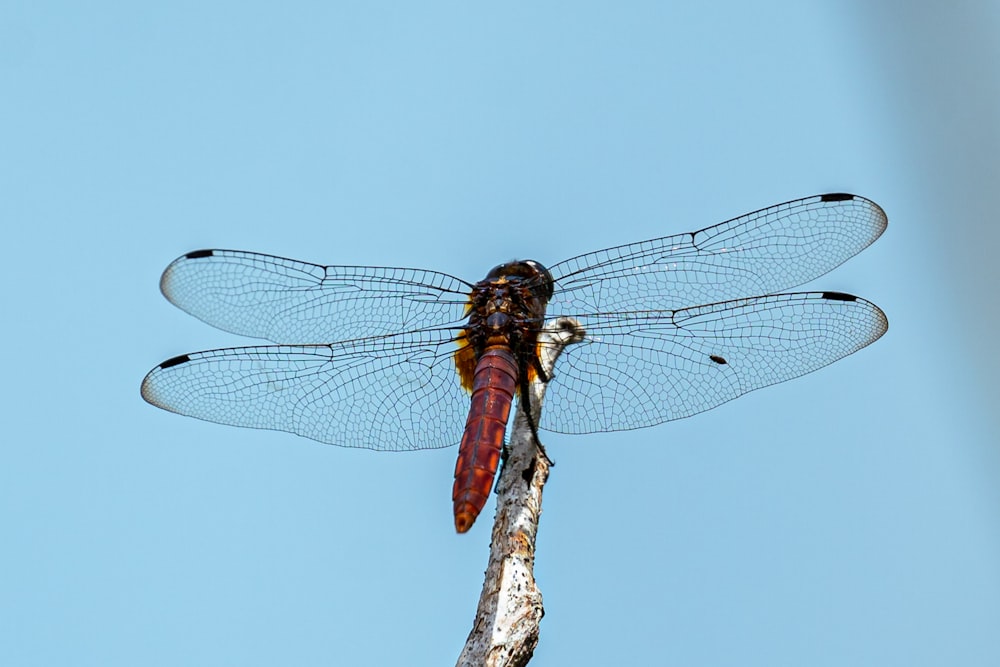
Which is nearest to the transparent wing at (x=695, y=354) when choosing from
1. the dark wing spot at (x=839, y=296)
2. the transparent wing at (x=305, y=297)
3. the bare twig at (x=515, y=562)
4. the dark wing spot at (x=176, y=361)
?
the dark wing spot at (x=839, y=296)

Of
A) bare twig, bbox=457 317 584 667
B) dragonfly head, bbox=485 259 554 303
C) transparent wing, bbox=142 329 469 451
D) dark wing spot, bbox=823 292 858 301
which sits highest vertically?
dragonfly head, bbox=485 259 554 303

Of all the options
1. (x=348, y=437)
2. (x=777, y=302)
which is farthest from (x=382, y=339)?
(x=777, y=302)

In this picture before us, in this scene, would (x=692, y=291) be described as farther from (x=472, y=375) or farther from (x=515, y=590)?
(x=515, y=590)

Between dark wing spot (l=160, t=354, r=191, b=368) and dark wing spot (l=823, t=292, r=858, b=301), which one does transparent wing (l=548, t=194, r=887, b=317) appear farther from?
dark wing spot (l=160, t=354, r=191, b=368)

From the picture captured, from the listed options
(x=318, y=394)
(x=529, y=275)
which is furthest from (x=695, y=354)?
(x=318, y=394)

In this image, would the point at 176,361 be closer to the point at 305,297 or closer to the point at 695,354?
the point at 305,297

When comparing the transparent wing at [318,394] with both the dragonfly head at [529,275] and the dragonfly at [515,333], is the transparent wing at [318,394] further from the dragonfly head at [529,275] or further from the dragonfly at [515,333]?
the dragonfly head at [529,275]

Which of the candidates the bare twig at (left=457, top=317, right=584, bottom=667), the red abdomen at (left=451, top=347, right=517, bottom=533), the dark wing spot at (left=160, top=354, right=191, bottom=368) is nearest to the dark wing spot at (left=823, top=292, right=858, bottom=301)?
the bare twig at (left=457, top=317, right=584, bottom=667)
